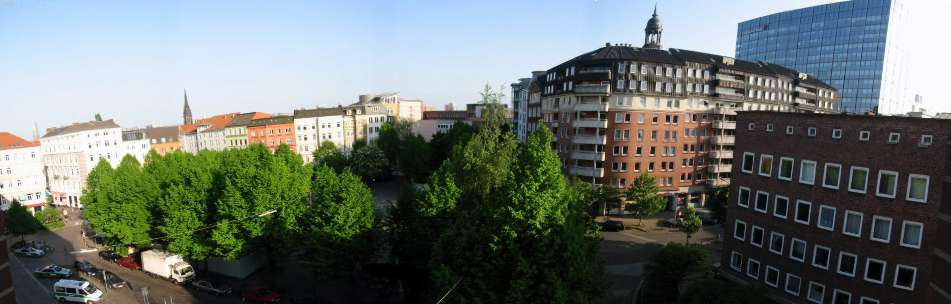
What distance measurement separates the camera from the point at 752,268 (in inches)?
1294

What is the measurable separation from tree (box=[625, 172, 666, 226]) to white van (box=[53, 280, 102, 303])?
54.3 m

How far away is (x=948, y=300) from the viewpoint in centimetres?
1023

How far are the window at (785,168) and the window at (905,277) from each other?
7.47m

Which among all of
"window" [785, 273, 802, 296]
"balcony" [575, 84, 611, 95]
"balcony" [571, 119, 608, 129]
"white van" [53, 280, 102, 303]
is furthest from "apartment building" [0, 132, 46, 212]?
"window" [785, 273, 802, 296]

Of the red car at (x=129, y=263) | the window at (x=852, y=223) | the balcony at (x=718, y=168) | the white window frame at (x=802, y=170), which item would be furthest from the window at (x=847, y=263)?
the red car at (x=129, y=263)

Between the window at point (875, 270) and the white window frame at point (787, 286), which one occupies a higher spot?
the window at point (875, 270)

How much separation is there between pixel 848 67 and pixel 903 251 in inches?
4825

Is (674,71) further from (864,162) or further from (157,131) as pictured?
(157,131)

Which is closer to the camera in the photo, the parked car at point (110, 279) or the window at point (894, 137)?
the window at point (894, 137)

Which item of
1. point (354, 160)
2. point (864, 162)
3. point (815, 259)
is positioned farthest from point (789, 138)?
point (354, 160)

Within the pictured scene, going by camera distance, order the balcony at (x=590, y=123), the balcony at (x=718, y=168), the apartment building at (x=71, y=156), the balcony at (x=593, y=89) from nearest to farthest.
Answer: the balcony at (x=593, y=89)
the balcony at (x=590, y=123)
the balcony at (x=718, y=168)
the apartment building at (x=71, y=156)

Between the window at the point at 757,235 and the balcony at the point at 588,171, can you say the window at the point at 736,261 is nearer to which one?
the window at the point at 757,235

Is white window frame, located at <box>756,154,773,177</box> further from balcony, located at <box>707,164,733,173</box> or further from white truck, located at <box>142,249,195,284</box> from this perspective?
white truck, located at <box>142,249,195,284</box>

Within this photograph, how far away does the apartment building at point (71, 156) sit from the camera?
3221 inches
